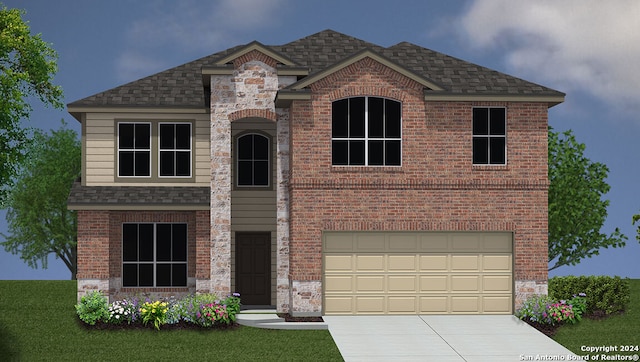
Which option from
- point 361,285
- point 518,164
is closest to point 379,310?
A: point 361,285

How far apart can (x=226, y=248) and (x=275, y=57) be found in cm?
619

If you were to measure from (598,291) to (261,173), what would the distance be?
457 inches

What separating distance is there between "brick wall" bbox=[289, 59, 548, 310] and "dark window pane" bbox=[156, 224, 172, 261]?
4.55 metres

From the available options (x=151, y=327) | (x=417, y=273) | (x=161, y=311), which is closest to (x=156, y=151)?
(x=161, y=311)

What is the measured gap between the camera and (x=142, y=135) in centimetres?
2866

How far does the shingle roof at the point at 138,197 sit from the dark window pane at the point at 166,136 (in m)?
1.39

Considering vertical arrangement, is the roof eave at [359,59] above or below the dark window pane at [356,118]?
above

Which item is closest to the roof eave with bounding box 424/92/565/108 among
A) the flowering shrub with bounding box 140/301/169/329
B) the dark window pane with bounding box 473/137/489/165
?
the dark window pane with bounding box 473/137/489/165

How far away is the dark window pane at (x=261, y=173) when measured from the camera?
29344mm

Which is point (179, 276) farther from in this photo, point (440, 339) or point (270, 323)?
point (440, 339)

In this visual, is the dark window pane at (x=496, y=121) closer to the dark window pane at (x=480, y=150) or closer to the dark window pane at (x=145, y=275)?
the dark window pane at (x=480, y=150)

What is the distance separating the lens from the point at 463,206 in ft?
88.3

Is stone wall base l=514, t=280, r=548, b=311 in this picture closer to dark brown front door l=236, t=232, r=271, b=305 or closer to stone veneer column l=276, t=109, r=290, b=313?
stone veneer column l=276, t=109, r=290, b=313

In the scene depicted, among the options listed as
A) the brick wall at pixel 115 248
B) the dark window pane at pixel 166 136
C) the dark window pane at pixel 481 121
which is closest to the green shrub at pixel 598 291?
the dark window pane at pixel 481 121
